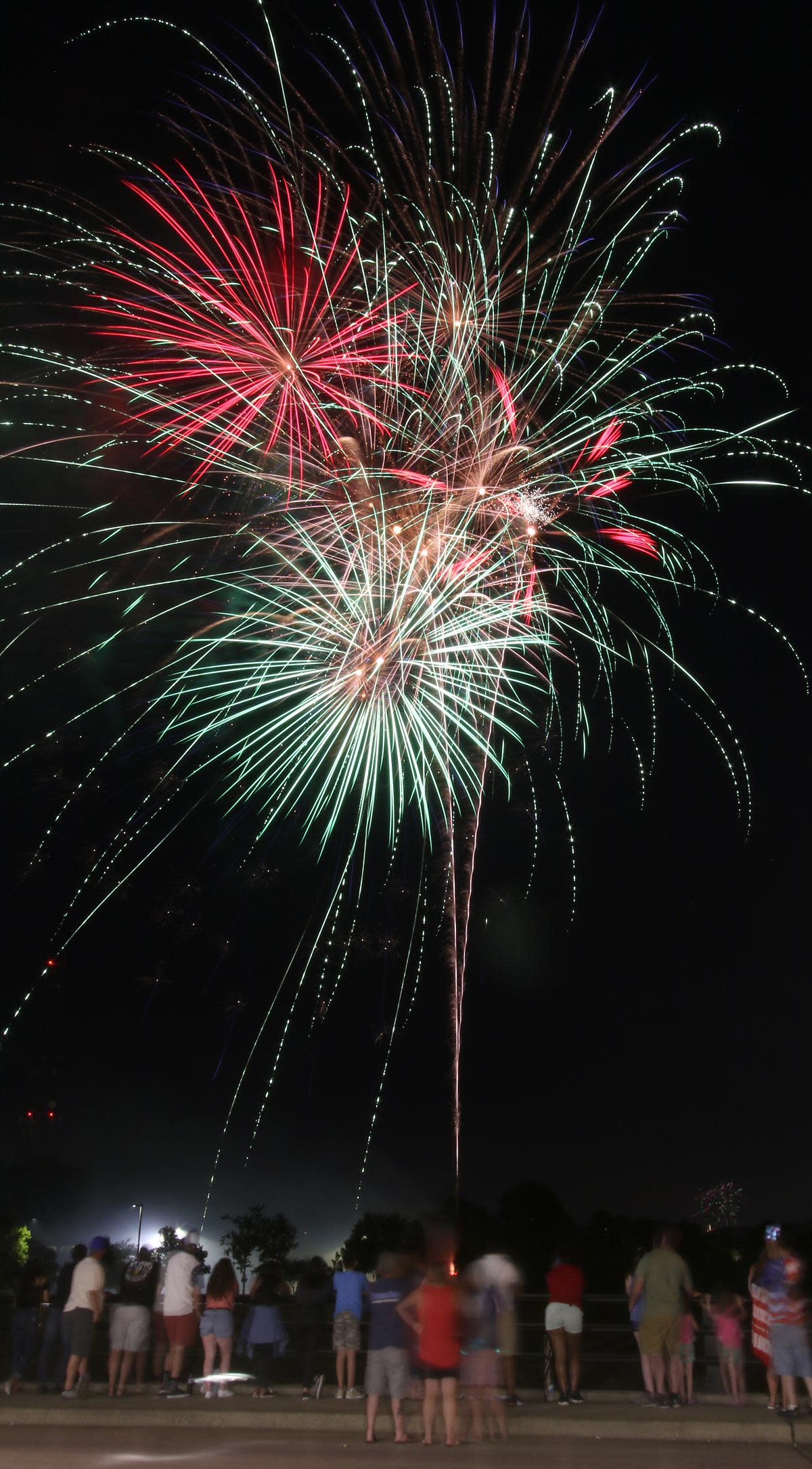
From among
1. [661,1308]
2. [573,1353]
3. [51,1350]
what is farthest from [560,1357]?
[51,1350]

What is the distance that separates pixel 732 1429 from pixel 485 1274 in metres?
1.97

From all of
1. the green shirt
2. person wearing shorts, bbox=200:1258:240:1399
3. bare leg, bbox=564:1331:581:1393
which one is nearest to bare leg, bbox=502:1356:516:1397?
bare leg, bbox=564:1331:581:1393

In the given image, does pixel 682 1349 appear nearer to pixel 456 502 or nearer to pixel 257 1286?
pixel 257 1286

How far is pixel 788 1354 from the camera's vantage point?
8867 mm

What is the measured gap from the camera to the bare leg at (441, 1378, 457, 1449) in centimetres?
805

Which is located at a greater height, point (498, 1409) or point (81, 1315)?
point (81, 1315)

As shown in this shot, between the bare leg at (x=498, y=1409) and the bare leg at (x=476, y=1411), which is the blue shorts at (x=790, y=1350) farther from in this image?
the bare leg at (x=476, y=1411)

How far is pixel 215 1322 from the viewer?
1034 centimetres

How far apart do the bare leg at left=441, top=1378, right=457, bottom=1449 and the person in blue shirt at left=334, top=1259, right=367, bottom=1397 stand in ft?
7.24

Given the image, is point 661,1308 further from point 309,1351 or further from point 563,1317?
point 309,1351

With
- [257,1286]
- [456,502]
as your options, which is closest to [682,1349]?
[257,1286]

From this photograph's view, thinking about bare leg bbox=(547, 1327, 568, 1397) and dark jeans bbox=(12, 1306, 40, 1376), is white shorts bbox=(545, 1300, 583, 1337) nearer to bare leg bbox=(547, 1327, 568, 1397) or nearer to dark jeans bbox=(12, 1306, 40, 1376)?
bare leg bbox=(547, 1327, 568, 1397)

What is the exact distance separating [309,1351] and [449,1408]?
9.89 ft

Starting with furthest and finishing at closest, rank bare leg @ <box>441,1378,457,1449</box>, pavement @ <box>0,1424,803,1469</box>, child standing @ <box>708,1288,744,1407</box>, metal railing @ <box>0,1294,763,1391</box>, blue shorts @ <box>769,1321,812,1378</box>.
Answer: metal railing @ <box>0,1294,763,1391</box>
child standing @ <box>708,1288,744,1407</box>
blue shorts @ <box>769,1321,812,1378</box>
bare leg @ <box>441,1378,457,1449</box>
pavement @ <box>0,1424,803,1469</box>
